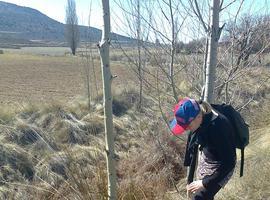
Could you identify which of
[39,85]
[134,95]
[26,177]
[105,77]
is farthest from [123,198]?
[39,85]

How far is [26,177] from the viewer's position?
7480 millimetres

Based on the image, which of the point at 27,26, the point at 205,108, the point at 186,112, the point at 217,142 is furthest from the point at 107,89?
the point at 27,26

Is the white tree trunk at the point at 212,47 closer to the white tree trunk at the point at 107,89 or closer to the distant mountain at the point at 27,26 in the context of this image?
the white tree trunk at the point at 107,89

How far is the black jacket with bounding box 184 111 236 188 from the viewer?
2.97 metres

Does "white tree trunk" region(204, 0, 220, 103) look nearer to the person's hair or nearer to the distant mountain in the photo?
the person's hair

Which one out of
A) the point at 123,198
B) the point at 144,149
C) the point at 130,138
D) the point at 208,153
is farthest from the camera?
the point at 130,138

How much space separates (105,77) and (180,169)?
474 centimetres

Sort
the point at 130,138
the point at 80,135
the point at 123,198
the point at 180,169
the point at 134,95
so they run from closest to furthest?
the point at 123,198 → the point at 180,169 → the point at 80,135 → the point at 130,138 → the point at 134,95

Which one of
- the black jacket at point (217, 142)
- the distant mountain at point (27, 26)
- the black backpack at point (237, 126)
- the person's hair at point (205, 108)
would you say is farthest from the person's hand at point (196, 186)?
the distant mountain at point (27, 26)

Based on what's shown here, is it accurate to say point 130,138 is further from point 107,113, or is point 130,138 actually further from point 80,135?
point 107,113

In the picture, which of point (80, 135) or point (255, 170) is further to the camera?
point (80, 135)

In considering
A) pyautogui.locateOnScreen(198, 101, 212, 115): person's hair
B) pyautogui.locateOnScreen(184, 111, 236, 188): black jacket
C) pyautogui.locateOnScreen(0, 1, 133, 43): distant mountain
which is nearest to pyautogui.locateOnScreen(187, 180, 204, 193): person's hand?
pyautogui.locateOnScreen(184, 111, 236, 188): black jacket

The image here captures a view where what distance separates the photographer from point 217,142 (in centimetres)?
299

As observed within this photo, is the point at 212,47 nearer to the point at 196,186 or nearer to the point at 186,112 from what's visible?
the point at 186,112
